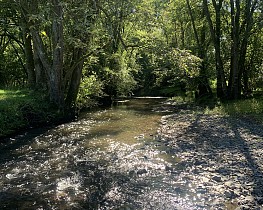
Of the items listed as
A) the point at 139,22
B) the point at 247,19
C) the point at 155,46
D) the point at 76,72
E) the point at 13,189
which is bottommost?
the point at 13,189

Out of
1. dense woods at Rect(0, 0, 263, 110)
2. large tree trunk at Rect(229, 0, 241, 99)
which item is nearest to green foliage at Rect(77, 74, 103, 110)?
dense woods at Rect(0, 0, 263, 110)

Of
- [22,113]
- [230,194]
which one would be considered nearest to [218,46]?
[22,113]

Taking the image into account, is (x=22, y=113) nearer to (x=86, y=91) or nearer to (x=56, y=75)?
(x=56, y=75)

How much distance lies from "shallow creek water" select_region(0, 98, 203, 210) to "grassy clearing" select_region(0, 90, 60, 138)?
0.76m

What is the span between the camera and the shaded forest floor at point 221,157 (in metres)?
7.75

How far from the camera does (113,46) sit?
2986 centimetres

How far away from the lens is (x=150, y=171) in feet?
32.4

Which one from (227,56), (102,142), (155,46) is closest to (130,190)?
(102,142)

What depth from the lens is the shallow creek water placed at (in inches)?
301

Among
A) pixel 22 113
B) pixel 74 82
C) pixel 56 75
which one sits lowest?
pixel 22 113

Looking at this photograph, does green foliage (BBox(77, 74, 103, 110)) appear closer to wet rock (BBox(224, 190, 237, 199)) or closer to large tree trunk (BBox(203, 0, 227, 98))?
large tree trunk (BBox(203, 0, 227, 98))

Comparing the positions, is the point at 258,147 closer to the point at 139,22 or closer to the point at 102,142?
the point at 102,142

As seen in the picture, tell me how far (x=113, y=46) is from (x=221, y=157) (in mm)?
20904

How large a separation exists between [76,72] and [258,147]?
14.0 meters
